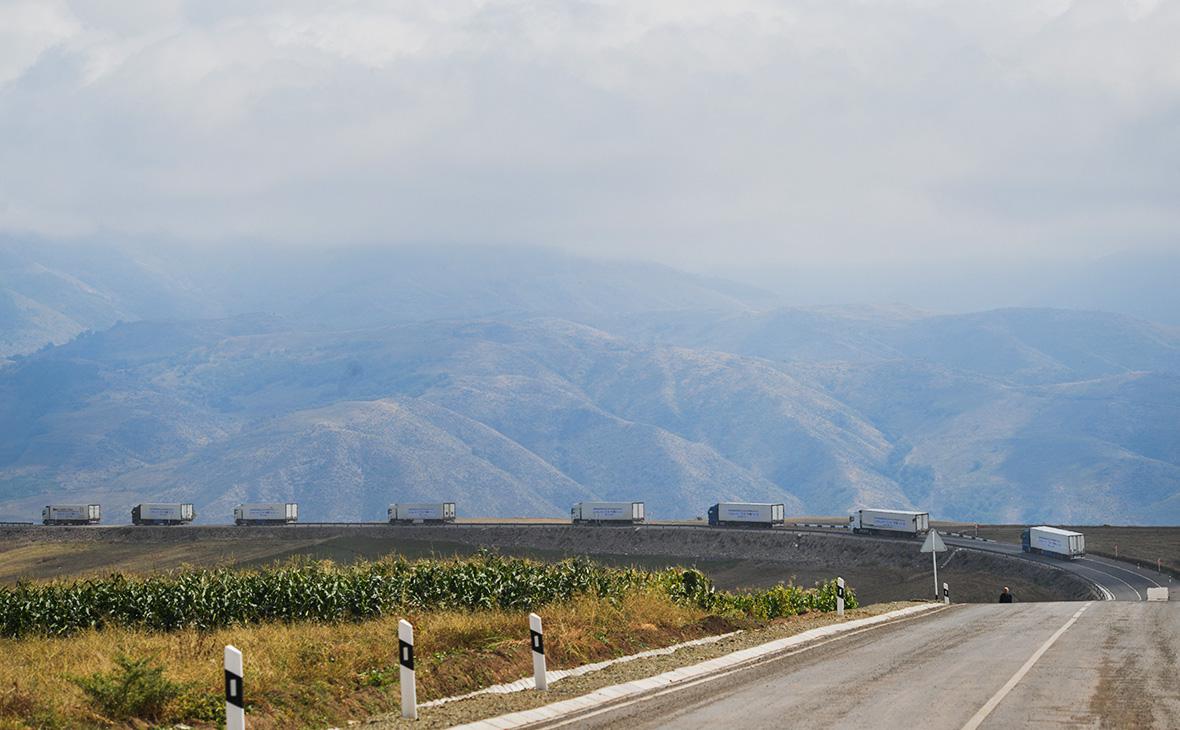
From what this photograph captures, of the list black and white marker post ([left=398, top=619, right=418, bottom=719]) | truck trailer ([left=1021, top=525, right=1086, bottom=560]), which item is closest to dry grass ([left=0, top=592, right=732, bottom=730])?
black and white marker post ([left=398, top=619, right=418, bottom=719])

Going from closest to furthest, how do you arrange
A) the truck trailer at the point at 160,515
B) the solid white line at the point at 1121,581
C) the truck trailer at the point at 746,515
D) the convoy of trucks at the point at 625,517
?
the solid white line at the point at 1121,581 < the convoy of trucks at the point at 625,517 < the truck trailer at the point at 746,515 < the truck trailer at the point at 160,515

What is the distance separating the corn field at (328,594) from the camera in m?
33.6

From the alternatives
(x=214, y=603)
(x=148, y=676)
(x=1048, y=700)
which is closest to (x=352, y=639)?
(x=148, y=676)

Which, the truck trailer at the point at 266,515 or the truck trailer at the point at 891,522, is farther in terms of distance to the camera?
the truck trailer at the point at 266,515

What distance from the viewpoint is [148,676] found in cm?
1867

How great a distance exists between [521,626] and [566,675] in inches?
112

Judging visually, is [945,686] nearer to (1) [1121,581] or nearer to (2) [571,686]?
(2) [571,686]

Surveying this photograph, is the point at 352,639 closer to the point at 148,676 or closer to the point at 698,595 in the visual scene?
the point at 148,676

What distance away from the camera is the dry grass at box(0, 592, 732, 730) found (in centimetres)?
A: 1859

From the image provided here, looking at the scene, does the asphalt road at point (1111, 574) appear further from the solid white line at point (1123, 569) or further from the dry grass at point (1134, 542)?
the dry grass at point (1134, 542)

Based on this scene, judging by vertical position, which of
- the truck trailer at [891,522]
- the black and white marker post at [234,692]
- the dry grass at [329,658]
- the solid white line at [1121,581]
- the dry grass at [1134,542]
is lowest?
the solid white line at [1121,581]

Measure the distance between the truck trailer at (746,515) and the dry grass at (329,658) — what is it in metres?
104

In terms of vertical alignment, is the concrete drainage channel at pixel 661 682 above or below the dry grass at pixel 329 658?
below

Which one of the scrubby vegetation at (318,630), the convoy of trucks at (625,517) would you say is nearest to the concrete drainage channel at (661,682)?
the scrubby vegetation at (318,630)
